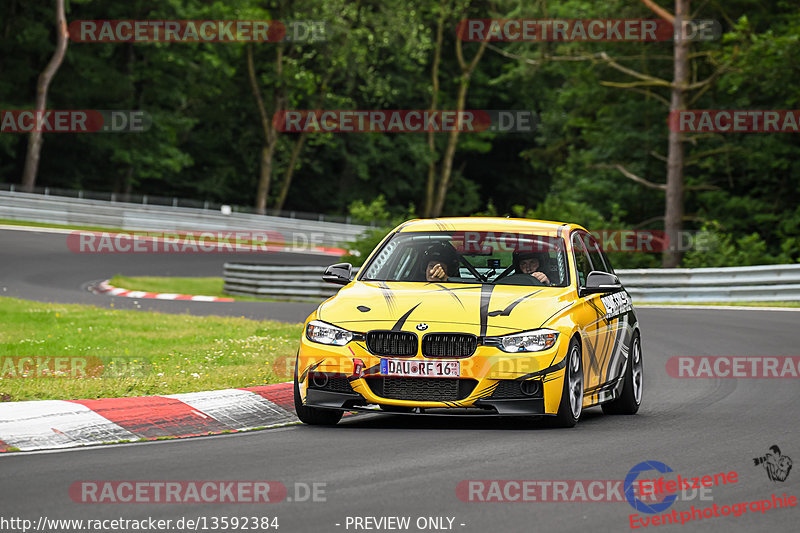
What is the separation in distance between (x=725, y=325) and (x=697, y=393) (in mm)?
8246

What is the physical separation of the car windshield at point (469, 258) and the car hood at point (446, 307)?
0.41 meters

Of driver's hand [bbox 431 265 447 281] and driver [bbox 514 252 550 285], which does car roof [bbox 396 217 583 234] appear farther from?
driver's hand [bbox 431 265 447 281]

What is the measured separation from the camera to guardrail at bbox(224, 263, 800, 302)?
2531 cm

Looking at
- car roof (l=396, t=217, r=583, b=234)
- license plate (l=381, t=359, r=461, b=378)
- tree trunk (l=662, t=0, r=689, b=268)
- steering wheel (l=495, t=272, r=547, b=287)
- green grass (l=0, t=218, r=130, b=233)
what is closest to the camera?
license plate (l=381, t=359, r=461, b=378)

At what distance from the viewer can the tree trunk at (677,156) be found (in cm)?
3466

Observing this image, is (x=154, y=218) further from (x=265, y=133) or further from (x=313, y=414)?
(x=313, y=414)

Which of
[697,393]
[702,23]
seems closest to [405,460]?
[697,393]

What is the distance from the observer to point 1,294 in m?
25.5

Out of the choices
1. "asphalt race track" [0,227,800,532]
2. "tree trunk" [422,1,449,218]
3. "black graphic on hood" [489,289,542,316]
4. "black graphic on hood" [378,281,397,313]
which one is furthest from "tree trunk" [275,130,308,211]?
"black graphic on hood" [489,289,542,316]

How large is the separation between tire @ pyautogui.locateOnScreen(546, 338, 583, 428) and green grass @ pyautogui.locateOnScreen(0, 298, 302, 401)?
10.2 ft

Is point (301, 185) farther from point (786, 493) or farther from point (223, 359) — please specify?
point (786, 493)

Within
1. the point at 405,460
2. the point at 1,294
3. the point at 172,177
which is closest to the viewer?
the point at 405,460

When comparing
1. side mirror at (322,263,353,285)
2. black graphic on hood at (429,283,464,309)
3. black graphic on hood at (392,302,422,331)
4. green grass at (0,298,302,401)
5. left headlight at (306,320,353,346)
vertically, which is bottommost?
green grass at (0,298,302,401)

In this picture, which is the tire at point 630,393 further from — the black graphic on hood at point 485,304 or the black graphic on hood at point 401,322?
the black graphic on hood at point 401,322
